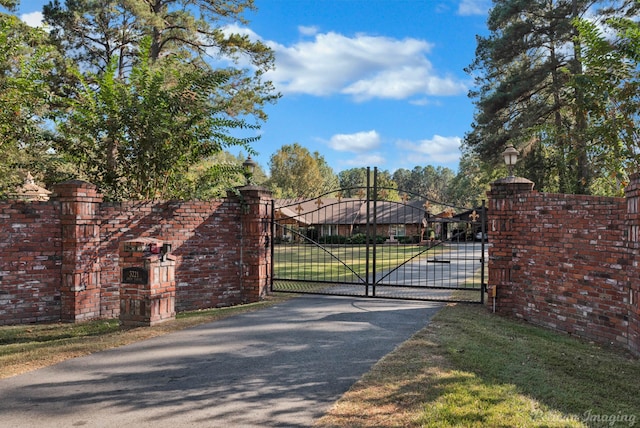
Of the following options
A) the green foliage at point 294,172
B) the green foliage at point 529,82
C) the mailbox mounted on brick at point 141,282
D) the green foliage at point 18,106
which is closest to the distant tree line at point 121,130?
the green foliage at point 18,106

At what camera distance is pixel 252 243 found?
853cm

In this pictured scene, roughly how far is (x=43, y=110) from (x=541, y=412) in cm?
1187

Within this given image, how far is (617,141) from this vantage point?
832 cm

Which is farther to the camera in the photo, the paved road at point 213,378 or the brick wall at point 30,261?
the brick wall at point 30,261

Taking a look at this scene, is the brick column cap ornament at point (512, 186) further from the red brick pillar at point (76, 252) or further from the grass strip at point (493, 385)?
the red brick pillar at point (76, 252)

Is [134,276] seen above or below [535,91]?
below

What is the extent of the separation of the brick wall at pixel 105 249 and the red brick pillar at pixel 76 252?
2cm

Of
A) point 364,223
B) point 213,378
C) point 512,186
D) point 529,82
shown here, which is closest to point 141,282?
point 213,378

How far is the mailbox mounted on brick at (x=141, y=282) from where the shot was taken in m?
6.19

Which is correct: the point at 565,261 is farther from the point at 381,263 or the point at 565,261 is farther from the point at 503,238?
the point at 381,263

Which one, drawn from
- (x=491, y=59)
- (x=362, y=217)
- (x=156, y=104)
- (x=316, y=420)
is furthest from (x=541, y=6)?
(x=362, y=217)

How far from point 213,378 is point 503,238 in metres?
5.41

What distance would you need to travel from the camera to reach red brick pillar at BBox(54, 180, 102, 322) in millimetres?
6816

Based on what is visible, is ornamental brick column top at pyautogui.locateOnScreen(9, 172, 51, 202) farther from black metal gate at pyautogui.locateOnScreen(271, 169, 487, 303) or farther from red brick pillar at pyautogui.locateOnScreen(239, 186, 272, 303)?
A: black metal gate at pyautogui.locateOnScreen(271, 169, 487, 303)
